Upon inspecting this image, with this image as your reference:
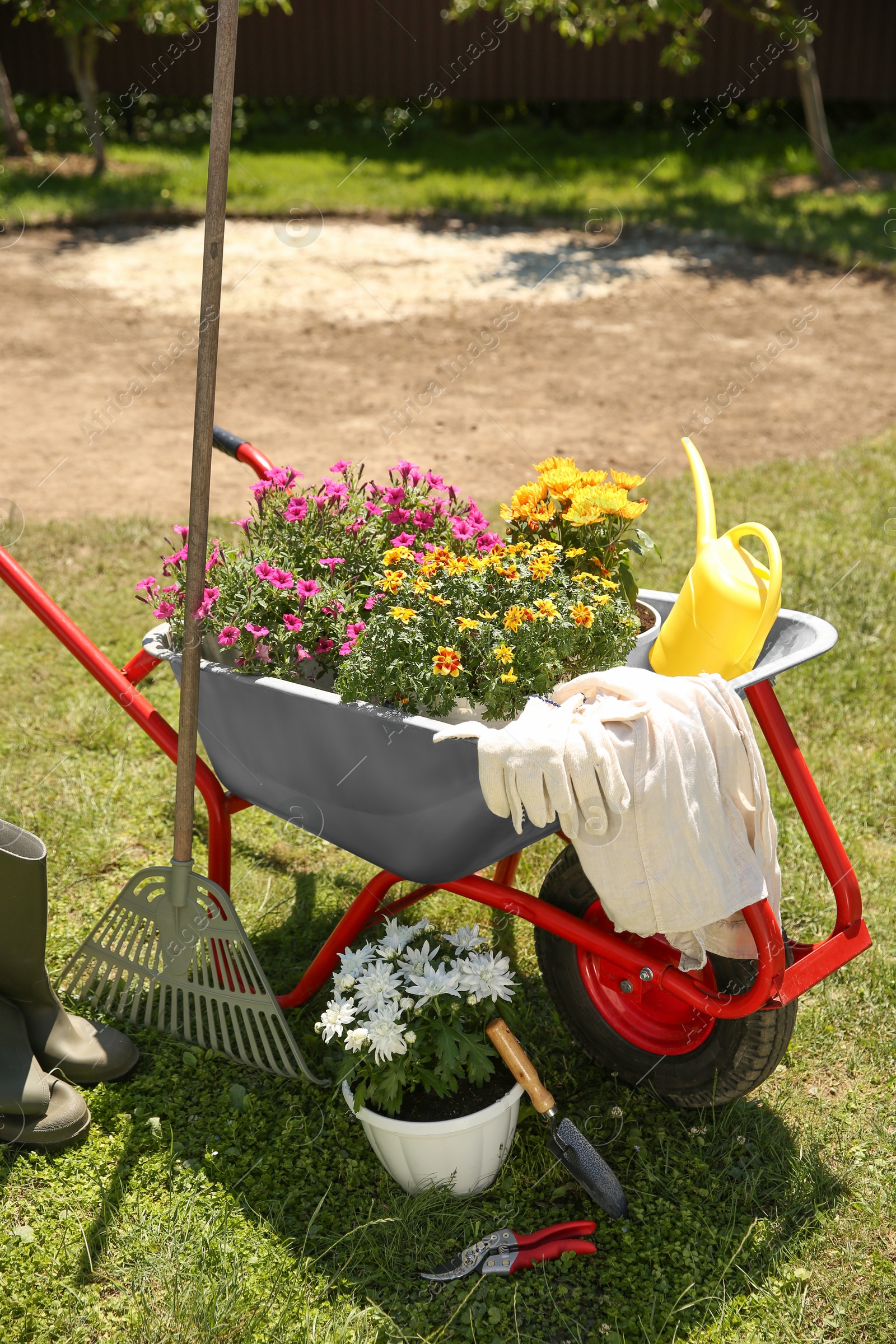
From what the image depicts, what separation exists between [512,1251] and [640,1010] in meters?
0.56

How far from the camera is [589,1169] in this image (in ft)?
6.64

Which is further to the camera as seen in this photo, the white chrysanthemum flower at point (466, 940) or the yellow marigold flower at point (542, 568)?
the white chrysanthemum flower at point (466, 940)

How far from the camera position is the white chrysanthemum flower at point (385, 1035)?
1.98m

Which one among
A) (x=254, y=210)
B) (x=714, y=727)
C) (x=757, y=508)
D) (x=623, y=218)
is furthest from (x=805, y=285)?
(x=714, y=727)

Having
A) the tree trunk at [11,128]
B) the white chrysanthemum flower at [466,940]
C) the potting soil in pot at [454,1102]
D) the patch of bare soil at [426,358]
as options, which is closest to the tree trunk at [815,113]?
the patch of bare soil at [426,358]

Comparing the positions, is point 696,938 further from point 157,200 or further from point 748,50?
point 748,50

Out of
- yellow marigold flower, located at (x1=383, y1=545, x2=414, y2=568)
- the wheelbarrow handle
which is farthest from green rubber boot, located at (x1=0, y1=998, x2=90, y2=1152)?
the wheelbarrow handle

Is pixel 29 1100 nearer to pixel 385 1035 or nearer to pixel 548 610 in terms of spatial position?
pixel 385 1035

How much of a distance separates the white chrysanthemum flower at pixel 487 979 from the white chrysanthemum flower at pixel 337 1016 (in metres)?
0.22

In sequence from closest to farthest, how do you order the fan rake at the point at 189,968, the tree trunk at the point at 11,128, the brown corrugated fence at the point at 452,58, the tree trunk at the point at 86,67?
1. the fan rake at the point at 189,968
2. the tree trunk at the point at 86,67
3. the tree trunk at the point at 11,128
4. the brown corrugated fence at the point at 452,58

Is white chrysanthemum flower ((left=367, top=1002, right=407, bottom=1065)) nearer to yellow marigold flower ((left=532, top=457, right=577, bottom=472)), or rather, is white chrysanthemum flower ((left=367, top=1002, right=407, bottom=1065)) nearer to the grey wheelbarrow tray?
the grey wheelbarrow tray

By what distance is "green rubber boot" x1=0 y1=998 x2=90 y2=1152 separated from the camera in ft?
6.93

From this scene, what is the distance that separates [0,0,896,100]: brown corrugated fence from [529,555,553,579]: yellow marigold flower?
42.2 feet

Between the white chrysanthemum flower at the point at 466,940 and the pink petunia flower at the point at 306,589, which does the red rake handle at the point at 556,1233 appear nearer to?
the white chrysanthemum flower at the point at 466,940
